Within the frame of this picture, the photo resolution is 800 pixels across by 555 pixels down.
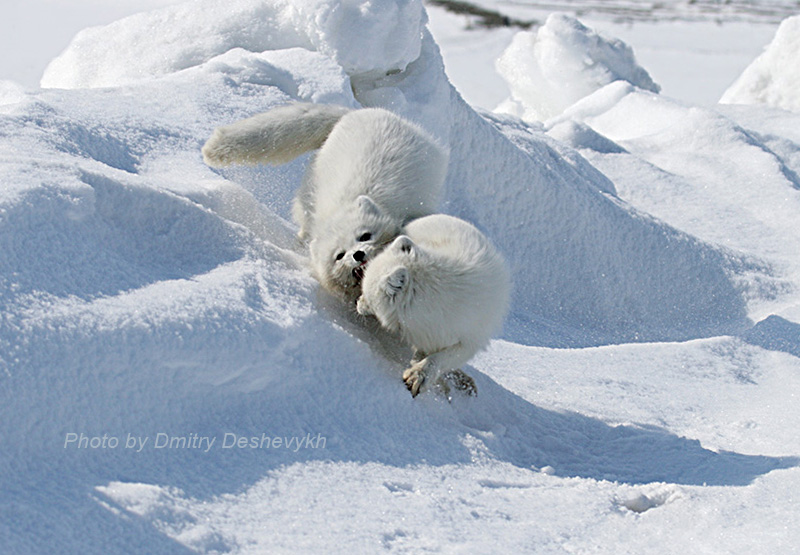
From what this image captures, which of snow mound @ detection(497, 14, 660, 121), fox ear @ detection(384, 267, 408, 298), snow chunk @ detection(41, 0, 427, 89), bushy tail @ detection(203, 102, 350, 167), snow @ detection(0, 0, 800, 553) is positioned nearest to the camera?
snow @ detection(0, 0, 800, 553)

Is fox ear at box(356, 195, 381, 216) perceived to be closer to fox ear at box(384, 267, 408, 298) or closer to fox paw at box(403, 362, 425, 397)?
fox ear at box(384, 267, 408, 298)

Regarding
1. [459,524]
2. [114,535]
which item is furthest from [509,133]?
[114,535]

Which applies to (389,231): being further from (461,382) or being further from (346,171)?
(461,382)

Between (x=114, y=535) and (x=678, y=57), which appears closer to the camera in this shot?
(x=114, y=535)

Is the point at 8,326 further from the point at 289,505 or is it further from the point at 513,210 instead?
the point at 513,210

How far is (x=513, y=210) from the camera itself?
200 inches

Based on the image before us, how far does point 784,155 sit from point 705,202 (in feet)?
5.36

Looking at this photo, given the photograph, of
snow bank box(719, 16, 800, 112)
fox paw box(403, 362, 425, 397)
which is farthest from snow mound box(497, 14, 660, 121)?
fox paw box(403, 362, 425, 397)

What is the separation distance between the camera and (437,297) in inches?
106

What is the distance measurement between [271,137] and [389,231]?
67cm

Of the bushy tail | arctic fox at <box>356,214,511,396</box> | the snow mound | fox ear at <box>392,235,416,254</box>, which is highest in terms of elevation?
the bushy tail

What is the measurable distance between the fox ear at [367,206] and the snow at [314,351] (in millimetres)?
312

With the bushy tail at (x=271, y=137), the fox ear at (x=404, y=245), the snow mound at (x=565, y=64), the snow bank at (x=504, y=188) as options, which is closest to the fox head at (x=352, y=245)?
the fox ear at (x=404, y=245)

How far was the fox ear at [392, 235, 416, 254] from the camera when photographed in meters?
2.68
